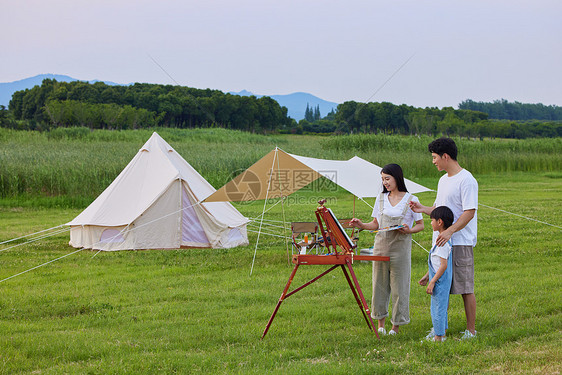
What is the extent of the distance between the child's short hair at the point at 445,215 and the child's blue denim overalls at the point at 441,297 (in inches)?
8.3

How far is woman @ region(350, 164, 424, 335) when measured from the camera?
193 inches

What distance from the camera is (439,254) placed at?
4582 mm


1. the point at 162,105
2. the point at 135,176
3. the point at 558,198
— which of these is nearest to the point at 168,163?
the point at 135,176

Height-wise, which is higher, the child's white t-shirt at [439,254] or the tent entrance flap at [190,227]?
the child's white t-shirt at [439,254]

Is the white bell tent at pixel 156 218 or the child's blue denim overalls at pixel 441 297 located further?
the white bell tent at pixel 156 218

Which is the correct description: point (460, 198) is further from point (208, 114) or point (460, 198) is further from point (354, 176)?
point (208, 114)

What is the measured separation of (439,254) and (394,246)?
456 millimetres

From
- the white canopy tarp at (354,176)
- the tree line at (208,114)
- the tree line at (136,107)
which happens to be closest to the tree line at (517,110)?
the tree line at (208,114)

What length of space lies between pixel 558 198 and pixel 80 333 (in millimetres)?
15950

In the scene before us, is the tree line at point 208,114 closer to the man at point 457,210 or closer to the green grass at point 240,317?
the green grass at point 240,317

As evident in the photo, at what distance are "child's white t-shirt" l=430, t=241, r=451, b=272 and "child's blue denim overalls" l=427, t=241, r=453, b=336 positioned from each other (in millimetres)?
38

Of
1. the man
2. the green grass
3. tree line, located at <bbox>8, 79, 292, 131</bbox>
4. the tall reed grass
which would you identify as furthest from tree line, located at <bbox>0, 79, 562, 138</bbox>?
the man

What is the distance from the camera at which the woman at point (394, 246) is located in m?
4.90

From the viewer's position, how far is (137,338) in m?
5.24
